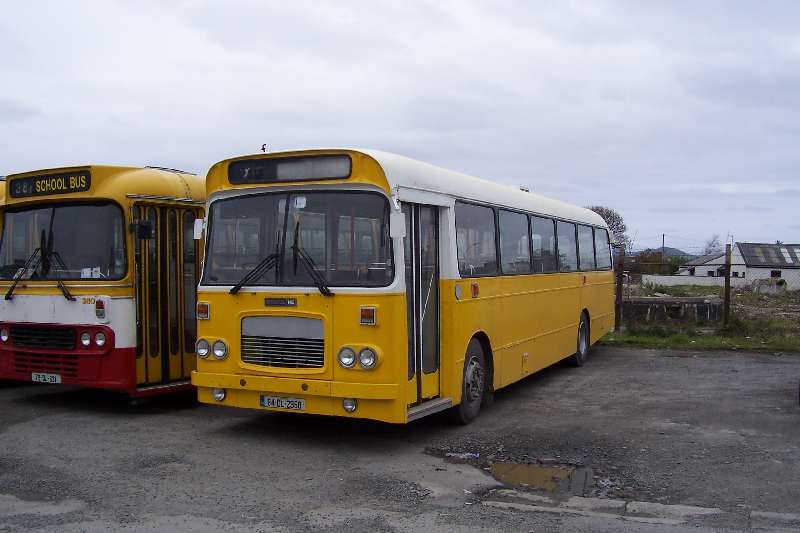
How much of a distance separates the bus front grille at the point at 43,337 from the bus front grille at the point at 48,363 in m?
0.12

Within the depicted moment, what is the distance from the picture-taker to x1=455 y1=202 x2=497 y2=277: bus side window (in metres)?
9.47

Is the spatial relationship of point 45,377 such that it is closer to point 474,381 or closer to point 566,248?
point 474,381

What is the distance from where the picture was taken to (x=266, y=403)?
8422mm

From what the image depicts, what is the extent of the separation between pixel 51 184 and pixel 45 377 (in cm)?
242

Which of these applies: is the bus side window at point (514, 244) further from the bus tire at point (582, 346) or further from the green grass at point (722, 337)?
the green grass at point (722, 337)

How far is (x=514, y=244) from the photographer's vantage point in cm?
1130

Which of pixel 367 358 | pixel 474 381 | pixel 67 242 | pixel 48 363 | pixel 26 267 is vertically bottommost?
pixel 474 381

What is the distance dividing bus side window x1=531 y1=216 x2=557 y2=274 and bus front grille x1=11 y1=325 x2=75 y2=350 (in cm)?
656

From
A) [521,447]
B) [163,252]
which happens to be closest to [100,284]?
[163,252]

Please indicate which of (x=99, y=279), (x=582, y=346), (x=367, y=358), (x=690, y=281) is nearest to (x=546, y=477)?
(x=367, y=358)

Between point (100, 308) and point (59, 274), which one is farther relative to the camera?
point (59, 274)

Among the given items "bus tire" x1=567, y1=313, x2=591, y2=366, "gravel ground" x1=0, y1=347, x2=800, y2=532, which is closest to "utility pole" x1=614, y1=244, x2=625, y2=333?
"bus tire" x1=567, y1=313, x2=591, y2=366

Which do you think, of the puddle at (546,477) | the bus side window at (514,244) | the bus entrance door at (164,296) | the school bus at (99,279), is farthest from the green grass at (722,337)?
the school bus at (99,279)

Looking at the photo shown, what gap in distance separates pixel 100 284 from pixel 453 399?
4516 millimetres
